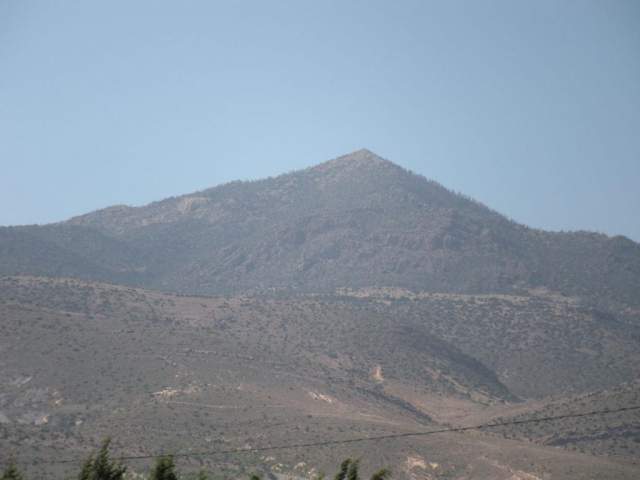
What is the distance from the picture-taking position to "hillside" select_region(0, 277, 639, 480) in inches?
2078

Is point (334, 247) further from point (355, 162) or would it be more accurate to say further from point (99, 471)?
point (99, 471)

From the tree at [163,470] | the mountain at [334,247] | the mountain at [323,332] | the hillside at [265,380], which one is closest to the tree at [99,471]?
the tree at [163,470]

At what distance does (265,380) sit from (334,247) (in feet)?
261

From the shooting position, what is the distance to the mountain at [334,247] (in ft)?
445

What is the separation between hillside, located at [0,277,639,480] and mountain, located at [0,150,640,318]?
66.2ft

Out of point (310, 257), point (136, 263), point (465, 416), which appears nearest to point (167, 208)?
point (136, 263)

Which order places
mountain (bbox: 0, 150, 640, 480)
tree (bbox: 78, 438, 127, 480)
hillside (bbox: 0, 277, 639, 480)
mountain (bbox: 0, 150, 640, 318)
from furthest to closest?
mountain (bbox: 0, 150, 640, 318) < mountain (bbox: 0, 150, 640, 480) < hillside (bbox: 0, 277, 639, 480) < tree (bbox: 78, 438, 127, 480)

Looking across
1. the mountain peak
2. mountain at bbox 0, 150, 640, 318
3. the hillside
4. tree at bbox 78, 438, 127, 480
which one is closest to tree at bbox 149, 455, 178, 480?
tree at bbox 78, 438, 127, 480

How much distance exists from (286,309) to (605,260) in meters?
67.4

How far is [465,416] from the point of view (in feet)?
243

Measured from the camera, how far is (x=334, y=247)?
151125 millimetres

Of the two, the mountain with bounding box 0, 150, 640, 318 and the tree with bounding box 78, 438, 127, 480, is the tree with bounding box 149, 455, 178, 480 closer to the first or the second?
the tree with bounding box 78, 438, 127, 480

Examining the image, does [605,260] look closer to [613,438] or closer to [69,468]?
[613,438]

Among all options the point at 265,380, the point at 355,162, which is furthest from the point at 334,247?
the point at 265,380
